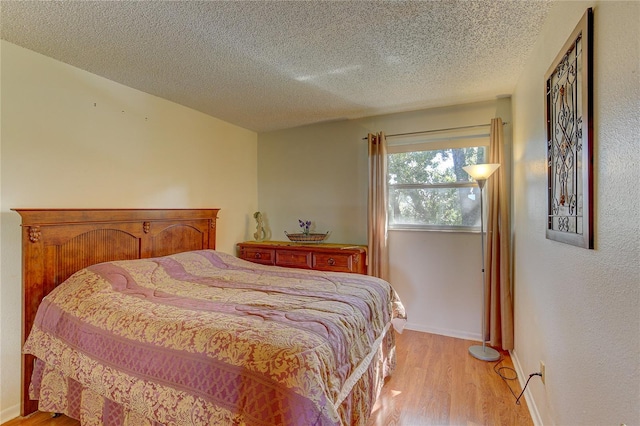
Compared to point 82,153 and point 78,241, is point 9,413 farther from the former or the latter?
point 82,153

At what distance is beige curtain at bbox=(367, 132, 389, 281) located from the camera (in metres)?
3.23

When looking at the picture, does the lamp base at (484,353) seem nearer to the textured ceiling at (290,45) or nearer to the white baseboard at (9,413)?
the textured ceiling at (290,45)

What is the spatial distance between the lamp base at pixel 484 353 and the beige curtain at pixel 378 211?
1025 millimetres

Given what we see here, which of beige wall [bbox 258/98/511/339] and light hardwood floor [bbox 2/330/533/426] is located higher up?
beige wall [bbox 258/98/511/339]

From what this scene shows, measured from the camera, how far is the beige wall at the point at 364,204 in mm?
3066

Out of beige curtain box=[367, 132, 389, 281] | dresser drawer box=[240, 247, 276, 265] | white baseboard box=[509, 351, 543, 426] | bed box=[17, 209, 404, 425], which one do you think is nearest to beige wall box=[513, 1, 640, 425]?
white baseboard box=[509, 351, 543, 426]

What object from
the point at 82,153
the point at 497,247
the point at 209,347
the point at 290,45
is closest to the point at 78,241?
the point at 82,153

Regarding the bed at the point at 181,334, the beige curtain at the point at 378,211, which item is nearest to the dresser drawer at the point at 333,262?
the beige curtain at the point at 378,211

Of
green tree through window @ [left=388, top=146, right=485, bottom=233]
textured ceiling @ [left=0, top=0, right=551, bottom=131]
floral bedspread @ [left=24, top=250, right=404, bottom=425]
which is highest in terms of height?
textured ceiling @ [left=0, top=0, right=551, bottom=131]

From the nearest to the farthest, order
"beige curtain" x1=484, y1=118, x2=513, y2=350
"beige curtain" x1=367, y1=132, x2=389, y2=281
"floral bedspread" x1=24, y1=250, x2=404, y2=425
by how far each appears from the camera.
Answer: "floral bedspread" x1=24, y1=250, x2=404, y2=425
"beige curtain" x1=484, y1=118, x2=513, y2=350
"beige curtain" x1=367, y1=132, x2=389, y2=281

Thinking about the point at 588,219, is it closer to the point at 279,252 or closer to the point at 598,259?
the point at 598,259

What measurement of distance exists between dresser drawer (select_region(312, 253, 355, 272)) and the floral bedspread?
80cm

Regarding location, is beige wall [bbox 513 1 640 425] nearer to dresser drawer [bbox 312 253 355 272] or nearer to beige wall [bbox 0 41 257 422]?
dresser drawer [bbox 312 253 355 272]

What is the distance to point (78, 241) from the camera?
2150mm
